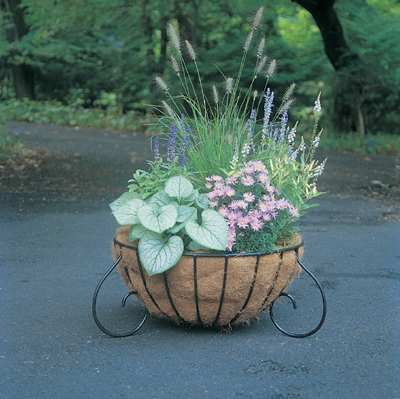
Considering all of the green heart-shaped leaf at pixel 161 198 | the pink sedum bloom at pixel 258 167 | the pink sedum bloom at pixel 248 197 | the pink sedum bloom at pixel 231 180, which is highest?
the pink sedum bloom at pixel 258 167

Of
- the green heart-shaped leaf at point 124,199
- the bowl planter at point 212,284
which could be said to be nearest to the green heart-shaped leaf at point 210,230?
the bowl planter at point 212,284

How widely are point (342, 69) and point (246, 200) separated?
11.6 metres

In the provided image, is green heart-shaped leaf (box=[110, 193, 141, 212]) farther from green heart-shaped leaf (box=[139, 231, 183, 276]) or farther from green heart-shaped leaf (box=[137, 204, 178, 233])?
green heart-shaped leaf (box=[139, 231, 183, 276])

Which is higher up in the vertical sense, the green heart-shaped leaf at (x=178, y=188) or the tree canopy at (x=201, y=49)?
the green heart-shaped leaf at (x=178, y=188)

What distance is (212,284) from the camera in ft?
9.89

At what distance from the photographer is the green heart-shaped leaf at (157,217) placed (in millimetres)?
2930

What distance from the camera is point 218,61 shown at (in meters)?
15.4

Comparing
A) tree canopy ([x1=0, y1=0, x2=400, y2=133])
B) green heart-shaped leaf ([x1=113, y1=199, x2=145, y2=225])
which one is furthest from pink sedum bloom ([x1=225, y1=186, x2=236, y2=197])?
tree canopy ([x1=0, y1=0, x2=400, y2=133])

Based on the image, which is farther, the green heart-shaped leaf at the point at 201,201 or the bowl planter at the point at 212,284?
the green heart-shaped leaf at the point at 201,201

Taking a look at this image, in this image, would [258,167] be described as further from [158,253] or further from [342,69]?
[342,69]

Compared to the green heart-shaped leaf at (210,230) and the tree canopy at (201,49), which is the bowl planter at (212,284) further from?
the tree canopy at (201,49)

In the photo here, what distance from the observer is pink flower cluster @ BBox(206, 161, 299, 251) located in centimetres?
308

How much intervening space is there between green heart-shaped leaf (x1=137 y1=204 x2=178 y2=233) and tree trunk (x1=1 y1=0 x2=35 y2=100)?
51.5ft

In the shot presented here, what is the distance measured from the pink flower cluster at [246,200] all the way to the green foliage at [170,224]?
12 cm
